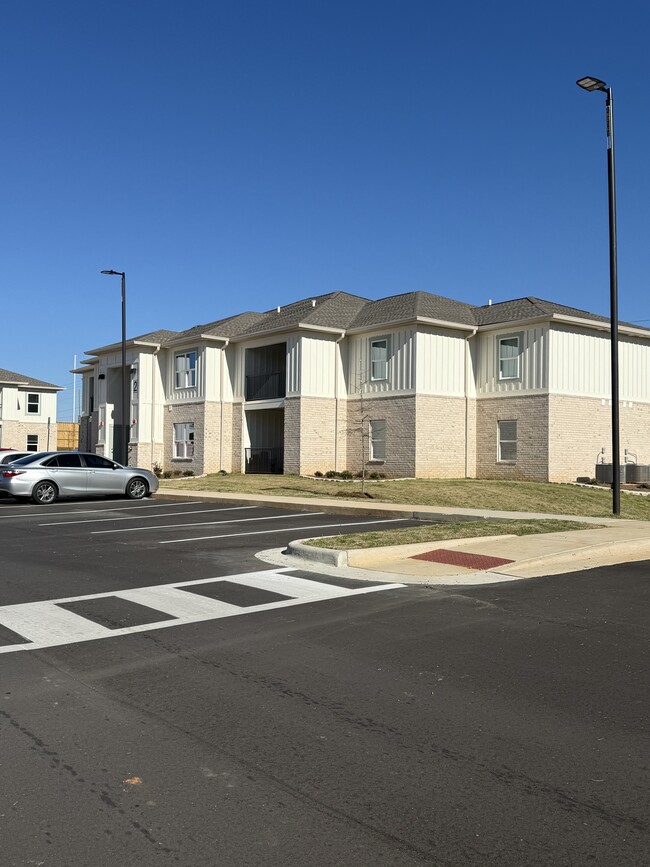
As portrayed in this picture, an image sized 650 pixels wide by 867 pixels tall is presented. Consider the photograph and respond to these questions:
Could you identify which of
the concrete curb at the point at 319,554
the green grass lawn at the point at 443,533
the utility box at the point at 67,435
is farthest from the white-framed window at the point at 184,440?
the utility box at the point at 67,435

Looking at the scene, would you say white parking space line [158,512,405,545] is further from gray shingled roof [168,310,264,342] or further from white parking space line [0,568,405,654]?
gray shingled roof [168,310,264,342]

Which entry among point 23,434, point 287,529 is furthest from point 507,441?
point 23,434

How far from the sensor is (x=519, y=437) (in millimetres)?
32062

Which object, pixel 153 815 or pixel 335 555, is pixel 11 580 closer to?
pixel 335 555

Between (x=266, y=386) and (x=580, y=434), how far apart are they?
45.1ft

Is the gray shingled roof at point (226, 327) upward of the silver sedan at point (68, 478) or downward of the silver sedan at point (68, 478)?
upward

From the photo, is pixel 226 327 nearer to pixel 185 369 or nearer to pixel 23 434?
pixel 185 369

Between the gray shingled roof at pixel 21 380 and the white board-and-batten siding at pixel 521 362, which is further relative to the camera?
the gray shingled roof at pixel 21 380

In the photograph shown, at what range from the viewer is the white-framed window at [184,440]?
3906cm

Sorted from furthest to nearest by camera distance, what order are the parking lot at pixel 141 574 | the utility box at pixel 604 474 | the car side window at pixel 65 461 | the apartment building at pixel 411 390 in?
the apartment building at pixel 411 390 < the utility box at pixel 604 474 < the car side window at pixel 65 461 < the parking lot at pixel 141 574

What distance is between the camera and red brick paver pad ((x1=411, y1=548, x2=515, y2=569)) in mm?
11320

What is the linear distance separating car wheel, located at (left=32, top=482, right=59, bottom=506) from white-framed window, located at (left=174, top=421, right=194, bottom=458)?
14.8m

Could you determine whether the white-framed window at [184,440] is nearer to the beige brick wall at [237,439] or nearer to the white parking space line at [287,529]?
the beige brick wall at [237,439]

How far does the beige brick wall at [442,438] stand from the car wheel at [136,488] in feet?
36.4
